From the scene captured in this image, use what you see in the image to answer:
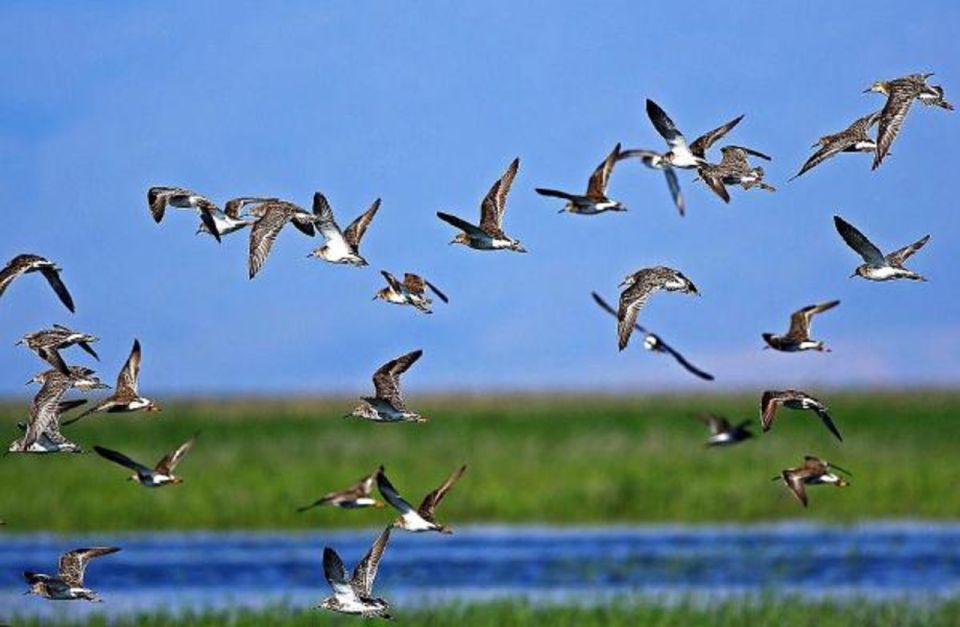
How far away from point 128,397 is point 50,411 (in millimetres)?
696

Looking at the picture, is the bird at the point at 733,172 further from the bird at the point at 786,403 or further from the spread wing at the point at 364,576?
the spread wing at the point at 364,576

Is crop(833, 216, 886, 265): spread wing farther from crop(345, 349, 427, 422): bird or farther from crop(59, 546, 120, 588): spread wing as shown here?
crop(59, 546, 120, 588): spread wing

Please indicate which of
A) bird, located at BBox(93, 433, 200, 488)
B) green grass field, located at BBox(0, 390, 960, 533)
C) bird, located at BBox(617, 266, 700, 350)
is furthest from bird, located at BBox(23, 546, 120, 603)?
green grass field, located at BBox(0, 390, 960, 533)

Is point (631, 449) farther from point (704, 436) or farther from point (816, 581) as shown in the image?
point (816, 581)

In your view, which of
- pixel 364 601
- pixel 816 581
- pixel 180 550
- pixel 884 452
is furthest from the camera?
pixel 884 452

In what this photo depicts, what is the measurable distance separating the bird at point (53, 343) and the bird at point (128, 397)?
1.24 feet

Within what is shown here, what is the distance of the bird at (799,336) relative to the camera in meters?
13.4

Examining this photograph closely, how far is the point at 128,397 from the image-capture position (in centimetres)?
1419

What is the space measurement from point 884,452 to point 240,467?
56.3 ft

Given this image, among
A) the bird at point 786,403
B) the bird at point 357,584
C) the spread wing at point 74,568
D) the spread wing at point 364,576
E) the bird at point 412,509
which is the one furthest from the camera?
the spread wing at point 74,568

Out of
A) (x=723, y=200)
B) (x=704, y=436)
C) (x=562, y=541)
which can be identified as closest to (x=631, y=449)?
(x=704, y=436)

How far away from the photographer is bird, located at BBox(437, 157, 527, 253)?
45.8ft

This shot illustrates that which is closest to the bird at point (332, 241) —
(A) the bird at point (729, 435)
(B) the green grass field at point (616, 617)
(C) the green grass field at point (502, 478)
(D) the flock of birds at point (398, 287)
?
(D) the flock of birds at point (398, 287)

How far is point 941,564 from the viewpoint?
3434 cm
